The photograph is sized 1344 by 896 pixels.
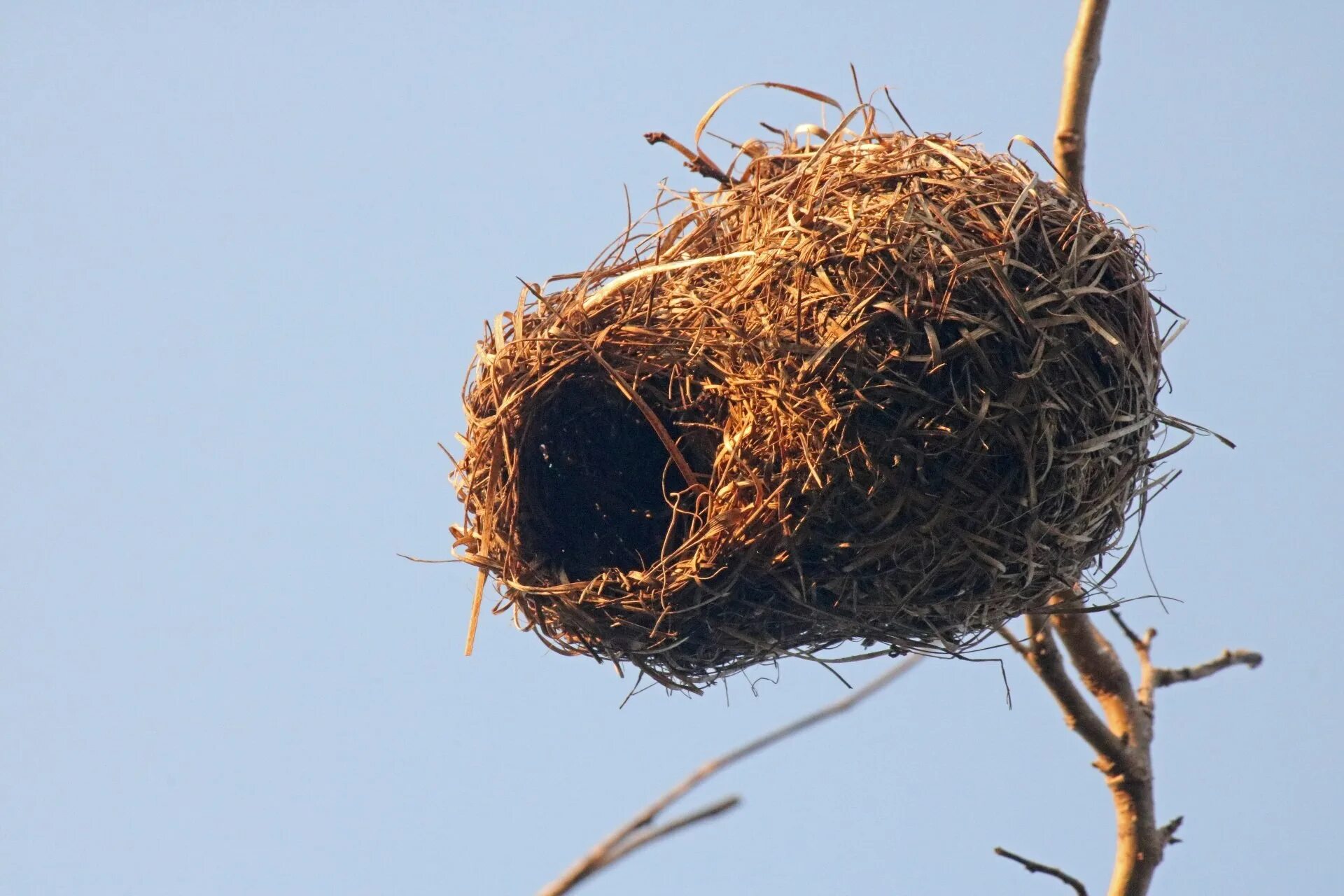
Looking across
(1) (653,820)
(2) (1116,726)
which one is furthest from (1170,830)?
(1) (653,820)

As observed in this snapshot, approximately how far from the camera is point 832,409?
2057 millimetres

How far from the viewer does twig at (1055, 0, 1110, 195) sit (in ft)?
8.74

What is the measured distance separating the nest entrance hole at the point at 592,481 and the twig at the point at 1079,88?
81 centimetres

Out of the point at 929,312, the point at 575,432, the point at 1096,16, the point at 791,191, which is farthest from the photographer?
the point at 1096,16

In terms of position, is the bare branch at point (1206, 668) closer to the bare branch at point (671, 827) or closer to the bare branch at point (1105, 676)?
the bare branch at point (1105, 676)

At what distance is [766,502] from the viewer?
6.90 ft

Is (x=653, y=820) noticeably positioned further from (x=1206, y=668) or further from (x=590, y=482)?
(x=1206, y=668)

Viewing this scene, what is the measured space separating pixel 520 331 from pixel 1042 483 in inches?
30.2

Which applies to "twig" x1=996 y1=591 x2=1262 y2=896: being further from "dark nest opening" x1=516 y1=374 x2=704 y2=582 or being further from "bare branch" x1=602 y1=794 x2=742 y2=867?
"bare branch" x1=602 y1=794 x2=742 y2=867

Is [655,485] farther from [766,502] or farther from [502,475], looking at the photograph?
[766,502]

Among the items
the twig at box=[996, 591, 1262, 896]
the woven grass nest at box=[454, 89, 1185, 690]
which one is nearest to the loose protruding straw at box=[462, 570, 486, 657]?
the woven grass nest at box=[454, 89, 1185, 690]

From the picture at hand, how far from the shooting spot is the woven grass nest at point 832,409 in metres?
2.09

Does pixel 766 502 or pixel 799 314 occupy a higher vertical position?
pixel 799 314

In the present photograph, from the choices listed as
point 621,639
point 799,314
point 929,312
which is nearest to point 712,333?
point 799,314
